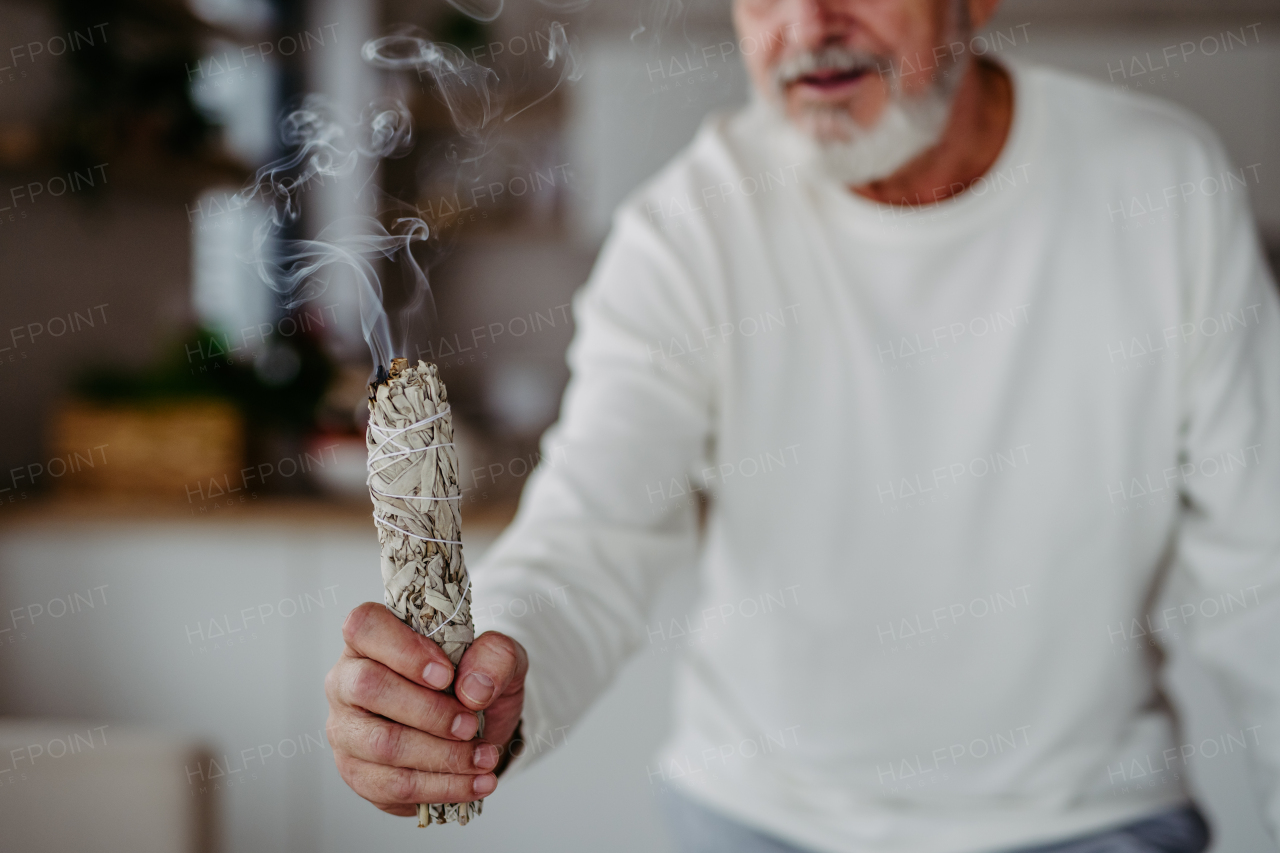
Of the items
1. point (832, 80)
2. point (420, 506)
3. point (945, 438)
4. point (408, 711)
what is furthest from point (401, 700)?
point (832, 80)

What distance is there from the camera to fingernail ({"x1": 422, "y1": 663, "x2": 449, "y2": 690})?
Answer: 0.58 metres

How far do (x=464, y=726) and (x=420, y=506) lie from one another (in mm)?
141

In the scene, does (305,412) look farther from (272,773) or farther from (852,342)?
(852,342)

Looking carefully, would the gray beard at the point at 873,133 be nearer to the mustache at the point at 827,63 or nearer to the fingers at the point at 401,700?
the mustache at the point at 827,63

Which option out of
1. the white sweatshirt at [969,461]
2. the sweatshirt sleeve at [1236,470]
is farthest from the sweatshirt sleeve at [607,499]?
the sweatshirt sleeve at [1236,470]

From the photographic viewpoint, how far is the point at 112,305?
2447 millimetres

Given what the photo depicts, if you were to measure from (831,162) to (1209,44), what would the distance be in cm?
224

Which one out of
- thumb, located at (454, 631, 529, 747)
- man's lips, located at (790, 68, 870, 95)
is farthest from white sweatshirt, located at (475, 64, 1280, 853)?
thumb, located at (454, 631, 529, 747)

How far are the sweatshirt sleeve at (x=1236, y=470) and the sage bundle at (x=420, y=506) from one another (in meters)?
0.83

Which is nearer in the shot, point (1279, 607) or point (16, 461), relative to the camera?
point (1279, 607)

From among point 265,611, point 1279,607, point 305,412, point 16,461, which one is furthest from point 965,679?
point 16,461

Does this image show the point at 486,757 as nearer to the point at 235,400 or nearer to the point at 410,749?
the point at 410,749

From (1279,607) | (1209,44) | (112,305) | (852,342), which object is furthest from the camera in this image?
(1209,44)

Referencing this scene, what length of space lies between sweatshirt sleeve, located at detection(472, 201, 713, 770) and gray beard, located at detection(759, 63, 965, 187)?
0.20 meters
